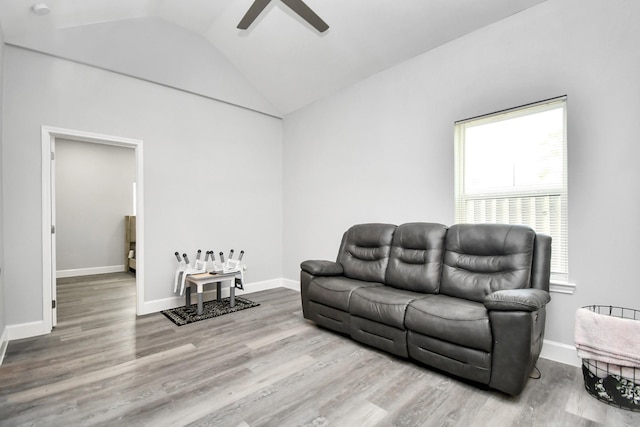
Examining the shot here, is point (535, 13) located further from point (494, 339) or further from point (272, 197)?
point (272, 197)

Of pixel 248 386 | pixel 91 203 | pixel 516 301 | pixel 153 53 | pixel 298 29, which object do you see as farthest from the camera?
pixel 91 203

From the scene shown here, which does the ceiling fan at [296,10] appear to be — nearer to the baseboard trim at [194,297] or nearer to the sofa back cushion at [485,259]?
the sofa back cushion at [485,259]

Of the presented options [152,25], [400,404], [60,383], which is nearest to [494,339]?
Answer: [400,404]

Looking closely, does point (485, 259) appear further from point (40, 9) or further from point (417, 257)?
point (40, 9)

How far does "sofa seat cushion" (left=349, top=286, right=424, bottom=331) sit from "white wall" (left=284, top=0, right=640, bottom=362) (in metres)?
1.05

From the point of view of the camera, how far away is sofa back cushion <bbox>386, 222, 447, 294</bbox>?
9.57ft

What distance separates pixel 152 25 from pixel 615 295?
5478mm

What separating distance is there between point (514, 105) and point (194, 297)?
4.49 m

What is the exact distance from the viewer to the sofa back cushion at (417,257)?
2918 millimetres

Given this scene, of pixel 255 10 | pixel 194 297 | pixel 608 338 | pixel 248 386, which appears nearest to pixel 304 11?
pixel 255 10

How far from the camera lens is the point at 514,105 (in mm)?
2838

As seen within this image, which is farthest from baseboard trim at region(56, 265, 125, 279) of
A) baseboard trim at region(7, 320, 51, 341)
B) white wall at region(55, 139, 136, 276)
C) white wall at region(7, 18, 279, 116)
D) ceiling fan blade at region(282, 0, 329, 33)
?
ceiling fan blade at region(282, 0, 329, 33)

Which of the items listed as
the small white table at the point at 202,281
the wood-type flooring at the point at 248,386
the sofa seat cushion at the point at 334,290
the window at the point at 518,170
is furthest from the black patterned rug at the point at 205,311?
the window at the point at 518,170

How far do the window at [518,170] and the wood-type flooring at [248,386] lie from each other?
1227mm
